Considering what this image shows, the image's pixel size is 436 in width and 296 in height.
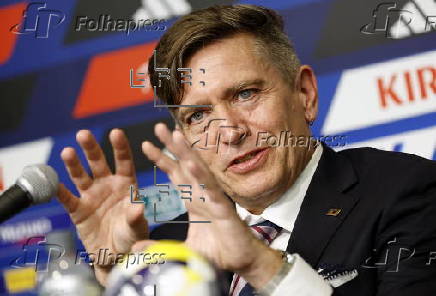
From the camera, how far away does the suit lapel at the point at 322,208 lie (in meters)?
1.38

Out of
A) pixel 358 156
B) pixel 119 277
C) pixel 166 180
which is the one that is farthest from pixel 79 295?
pixel 166 180

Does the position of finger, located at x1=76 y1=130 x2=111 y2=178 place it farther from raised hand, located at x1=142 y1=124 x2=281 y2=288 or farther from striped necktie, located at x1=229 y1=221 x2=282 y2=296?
striped necktie, located at x1=229 y1=221 x2=282 y2=296

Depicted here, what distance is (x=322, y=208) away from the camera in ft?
4.73

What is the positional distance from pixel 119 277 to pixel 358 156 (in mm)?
943

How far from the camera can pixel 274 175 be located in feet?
4.93

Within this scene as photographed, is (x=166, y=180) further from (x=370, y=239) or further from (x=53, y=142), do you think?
(x=370, y=239)

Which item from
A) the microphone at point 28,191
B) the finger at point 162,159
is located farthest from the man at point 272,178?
the microphone at point 28,191

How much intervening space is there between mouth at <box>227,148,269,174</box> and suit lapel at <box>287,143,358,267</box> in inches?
5.7

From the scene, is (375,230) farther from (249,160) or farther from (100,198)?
(100,198)

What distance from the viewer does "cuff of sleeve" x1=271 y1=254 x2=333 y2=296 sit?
1015 millimetres

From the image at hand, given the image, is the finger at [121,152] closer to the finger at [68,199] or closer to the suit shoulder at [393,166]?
the finger at [68,199]

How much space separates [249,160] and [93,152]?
40 cm

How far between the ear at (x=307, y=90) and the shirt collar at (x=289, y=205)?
0.41 ft

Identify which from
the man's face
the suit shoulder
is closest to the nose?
the man's face
